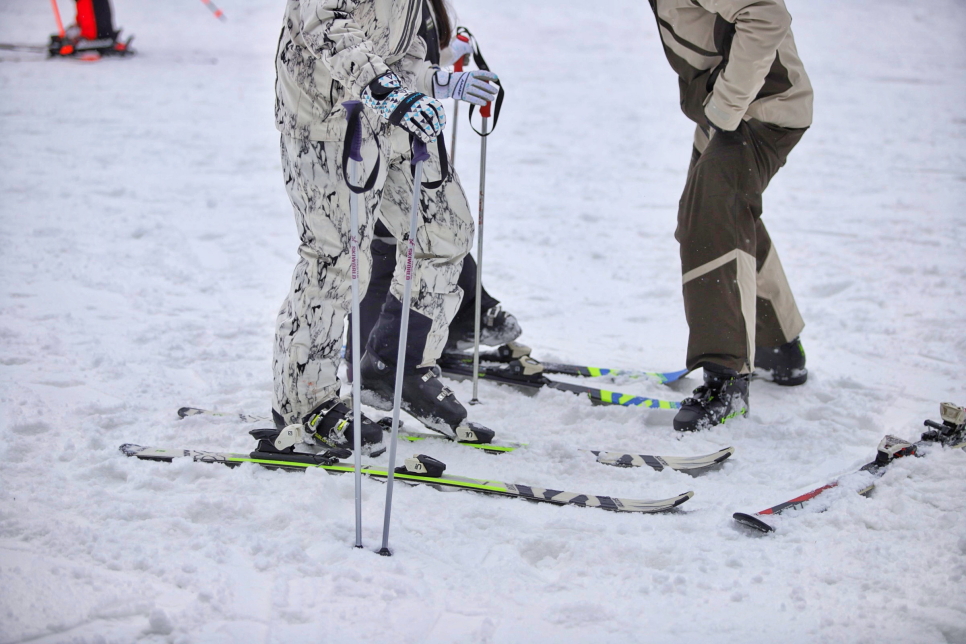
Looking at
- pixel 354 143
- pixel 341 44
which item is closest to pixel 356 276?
pixel 354 143

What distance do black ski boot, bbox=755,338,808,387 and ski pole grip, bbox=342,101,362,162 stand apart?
7.95 ft

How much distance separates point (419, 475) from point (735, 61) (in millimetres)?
1967

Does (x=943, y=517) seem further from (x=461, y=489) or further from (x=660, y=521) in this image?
(x=461, y=489)

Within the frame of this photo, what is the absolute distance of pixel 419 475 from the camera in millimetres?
2703

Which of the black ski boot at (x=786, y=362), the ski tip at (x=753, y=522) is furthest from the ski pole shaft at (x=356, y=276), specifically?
the black ski boot at (x=786, y=362)

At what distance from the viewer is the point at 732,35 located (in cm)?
313

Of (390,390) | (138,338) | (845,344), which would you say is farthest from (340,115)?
(845,344)

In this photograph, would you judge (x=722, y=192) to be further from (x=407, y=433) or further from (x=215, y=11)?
(x=215, y=11)

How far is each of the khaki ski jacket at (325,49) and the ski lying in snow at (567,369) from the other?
5.27 ft

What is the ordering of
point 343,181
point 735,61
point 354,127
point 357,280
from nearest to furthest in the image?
point 354,127, point 357,280, point 343,181, point 735,61

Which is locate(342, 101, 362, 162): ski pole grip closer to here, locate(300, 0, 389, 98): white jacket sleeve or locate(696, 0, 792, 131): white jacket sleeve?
locate(300, 0, 389, 98): white jacket sleeve

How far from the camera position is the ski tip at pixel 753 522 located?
7.98ft

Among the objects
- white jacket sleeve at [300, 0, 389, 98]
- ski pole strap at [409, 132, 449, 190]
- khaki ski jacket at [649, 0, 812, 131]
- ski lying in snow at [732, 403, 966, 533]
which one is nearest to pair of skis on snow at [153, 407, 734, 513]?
ski lying in snow at [732, 403, 966, 533]

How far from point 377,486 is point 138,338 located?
1911 millimetres
